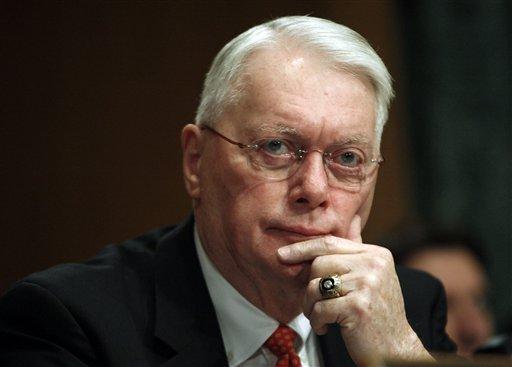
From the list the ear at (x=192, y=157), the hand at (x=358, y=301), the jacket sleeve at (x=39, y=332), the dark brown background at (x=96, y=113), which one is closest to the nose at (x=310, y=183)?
the hand at (x=358, y=301)

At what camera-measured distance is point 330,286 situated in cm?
248

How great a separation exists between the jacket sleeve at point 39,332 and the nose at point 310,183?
0.66 meters

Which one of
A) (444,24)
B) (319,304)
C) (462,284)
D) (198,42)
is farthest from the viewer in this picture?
(444,24)

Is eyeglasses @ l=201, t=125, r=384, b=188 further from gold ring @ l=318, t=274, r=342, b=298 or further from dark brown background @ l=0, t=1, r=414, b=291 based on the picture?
dark brown background @ l=0, t=1, r=414, b=291

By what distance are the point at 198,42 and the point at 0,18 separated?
925mm

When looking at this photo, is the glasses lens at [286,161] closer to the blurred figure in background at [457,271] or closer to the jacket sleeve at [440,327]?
the jacket sleeve at [440,327]

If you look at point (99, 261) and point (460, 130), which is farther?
point (460, 130)

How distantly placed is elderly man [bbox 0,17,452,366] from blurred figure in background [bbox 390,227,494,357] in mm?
1519

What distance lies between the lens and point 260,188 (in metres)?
2.61

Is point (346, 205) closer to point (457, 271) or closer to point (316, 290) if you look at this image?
point (316, 290)

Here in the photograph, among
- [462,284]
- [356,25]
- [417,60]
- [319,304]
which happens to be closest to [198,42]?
[356,25]

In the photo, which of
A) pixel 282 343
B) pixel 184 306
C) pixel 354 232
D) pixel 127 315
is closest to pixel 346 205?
pixel 354 232

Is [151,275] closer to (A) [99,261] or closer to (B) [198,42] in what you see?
(A) [99,261]

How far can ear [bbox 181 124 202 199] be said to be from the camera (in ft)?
9.23
